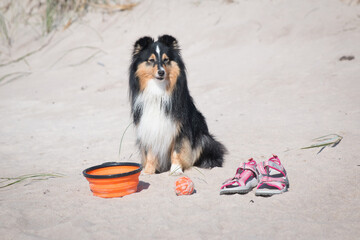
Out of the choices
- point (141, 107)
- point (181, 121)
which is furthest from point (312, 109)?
point (141, 107)

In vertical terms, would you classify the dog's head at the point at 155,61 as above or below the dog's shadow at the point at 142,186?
above

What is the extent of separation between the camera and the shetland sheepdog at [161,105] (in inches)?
137

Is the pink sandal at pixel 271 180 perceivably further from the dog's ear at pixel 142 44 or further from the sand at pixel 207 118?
the dog's ear at pixel 142 44

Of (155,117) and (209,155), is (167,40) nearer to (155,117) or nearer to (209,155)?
(155,117)

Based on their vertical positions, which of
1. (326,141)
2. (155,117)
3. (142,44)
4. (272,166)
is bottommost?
(326,141)

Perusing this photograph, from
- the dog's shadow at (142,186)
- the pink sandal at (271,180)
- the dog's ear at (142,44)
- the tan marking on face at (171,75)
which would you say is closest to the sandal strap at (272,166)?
the pink sandal at (271,180)

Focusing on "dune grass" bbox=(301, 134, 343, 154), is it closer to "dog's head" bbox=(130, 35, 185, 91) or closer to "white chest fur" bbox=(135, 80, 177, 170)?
"white chest fur" bbox=(135, 80, 177, 170)

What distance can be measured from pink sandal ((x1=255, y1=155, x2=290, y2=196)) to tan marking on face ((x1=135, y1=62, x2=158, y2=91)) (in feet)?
4.68

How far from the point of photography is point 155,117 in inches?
138

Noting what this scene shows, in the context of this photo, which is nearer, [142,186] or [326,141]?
[142,186]

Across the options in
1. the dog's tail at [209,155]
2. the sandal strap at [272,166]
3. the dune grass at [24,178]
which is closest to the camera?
the sandal strap at [272,166]

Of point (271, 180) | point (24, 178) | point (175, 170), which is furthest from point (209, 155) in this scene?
point (24, 178)

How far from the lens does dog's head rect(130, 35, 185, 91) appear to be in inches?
136

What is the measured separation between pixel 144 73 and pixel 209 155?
1178 millimetres
